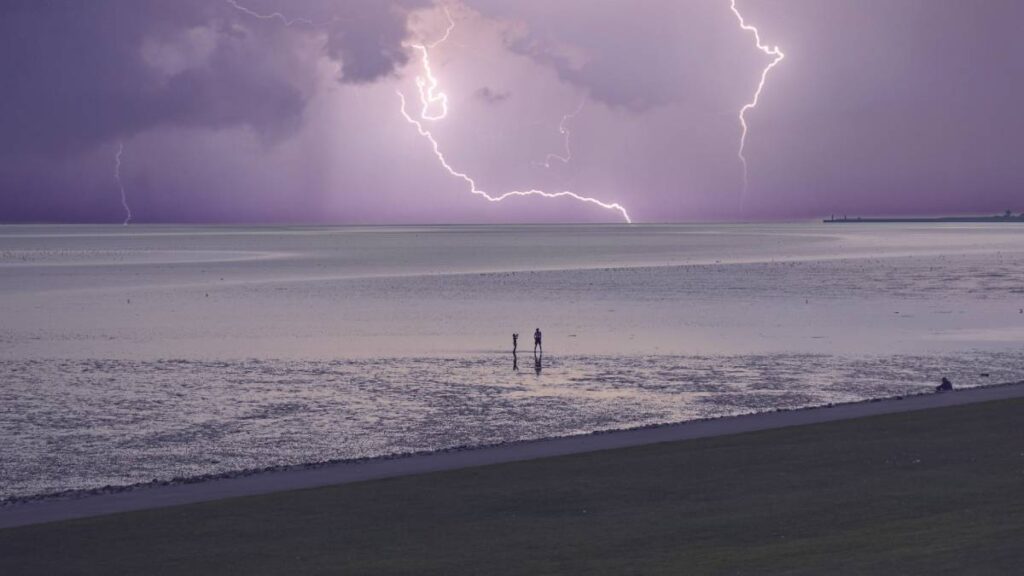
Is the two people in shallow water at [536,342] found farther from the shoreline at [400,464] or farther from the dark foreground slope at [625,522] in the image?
the dark foreground slope at [625,522]

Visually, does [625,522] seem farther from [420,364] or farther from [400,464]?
[420,364]

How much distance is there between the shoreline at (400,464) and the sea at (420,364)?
1.83 ft

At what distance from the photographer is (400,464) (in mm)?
18297

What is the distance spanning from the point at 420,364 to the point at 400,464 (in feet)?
47.4

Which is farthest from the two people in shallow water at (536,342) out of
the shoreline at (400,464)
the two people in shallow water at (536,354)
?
the shoreline at (400,464)

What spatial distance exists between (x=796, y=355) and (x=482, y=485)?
20.0 m

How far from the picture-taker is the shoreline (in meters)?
15.5

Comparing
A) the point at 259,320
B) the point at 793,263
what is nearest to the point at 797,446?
the point at 259,320

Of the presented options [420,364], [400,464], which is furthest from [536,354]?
[400,464]

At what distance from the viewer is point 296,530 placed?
1339cm

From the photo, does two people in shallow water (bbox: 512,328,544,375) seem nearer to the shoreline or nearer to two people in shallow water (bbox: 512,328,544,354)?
two people in shallow water (bbox: 512,328,544,354)

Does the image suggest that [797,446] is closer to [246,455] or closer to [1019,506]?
[1019,506]

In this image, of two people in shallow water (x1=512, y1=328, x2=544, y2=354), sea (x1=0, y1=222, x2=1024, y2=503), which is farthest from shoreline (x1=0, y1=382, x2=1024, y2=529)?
two people in shallow water (x1=512, y1=328, x2=544, y2=354)

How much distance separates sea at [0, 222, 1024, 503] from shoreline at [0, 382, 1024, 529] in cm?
56
